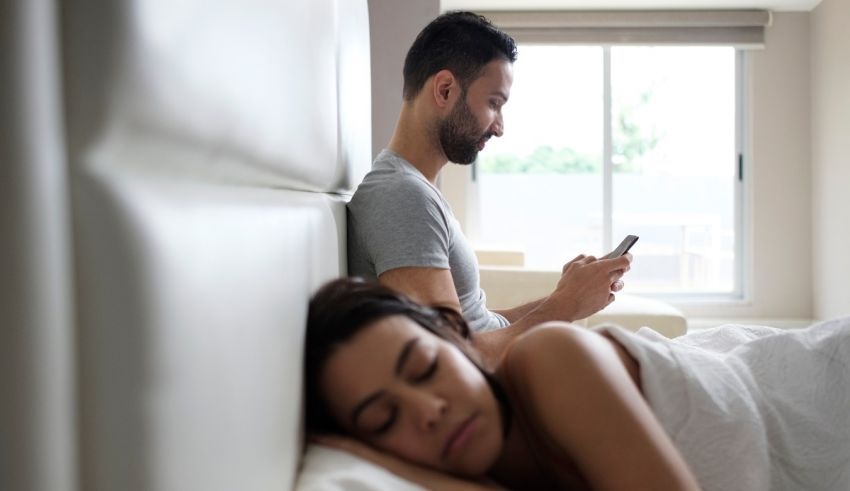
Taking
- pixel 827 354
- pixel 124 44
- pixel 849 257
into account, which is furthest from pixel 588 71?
pixel 124 44

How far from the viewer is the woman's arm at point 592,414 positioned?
2.59 ft

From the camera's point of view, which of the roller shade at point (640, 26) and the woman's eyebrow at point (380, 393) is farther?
the roller shade at point (640, 26)

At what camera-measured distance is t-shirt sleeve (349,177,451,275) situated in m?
1.60

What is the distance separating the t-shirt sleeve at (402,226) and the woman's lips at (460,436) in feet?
2.57

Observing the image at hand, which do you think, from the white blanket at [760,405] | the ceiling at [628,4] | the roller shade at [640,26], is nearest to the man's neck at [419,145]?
the white blanket at [760,405]

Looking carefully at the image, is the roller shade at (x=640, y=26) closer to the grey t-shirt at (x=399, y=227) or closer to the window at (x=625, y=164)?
the window at (x=625, y=164)

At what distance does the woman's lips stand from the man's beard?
3.99 ft

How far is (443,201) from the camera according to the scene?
5.87 ft

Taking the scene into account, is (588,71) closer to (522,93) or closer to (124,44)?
(522,93)

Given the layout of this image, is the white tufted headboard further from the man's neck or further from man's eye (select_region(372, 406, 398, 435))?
the man's neck

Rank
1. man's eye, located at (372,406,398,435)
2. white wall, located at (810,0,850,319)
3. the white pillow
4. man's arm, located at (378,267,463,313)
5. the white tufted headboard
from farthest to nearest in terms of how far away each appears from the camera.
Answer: white wall, located at (810,0,850,319), man's arm, located at (378,267,463,313), man's eye, located at (372,406,398,435), the white pillow, the white tufted headboard

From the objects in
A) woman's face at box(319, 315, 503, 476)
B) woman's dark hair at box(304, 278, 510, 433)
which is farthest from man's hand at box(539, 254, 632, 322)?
woman's face at box(319, 315, 503, 476)

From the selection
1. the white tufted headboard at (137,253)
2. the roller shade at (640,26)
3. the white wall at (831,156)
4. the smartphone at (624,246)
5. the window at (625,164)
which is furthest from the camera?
the window at (625,164)

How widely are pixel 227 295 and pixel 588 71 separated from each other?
238 inches
